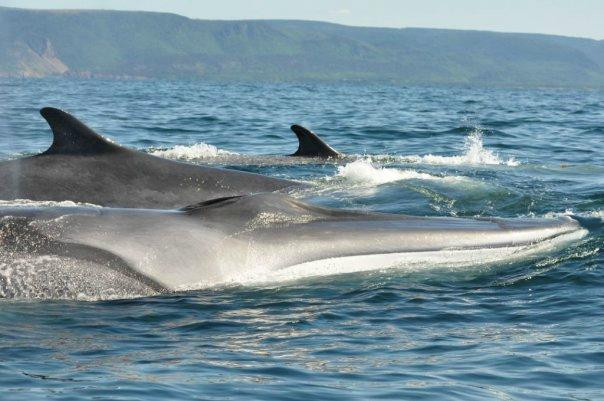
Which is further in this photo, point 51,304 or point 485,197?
point 485,197

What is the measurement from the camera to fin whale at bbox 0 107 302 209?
14.1 meters

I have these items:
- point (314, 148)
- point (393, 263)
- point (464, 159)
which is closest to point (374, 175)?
point (314, 148)

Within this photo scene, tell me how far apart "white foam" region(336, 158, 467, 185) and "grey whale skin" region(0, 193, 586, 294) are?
24.0 ft

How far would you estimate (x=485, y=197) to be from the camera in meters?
17.7

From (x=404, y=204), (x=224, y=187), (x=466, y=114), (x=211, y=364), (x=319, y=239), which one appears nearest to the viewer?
(x=211, y=364)

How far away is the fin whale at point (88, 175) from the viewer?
14.1 m

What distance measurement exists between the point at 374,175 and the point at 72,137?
663 cm

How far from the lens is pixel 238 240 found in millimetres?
10016

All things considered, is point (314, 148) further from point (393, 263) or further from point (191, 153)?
point (393, 263)

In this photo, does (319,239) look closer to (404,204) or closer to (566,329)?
(566,329)

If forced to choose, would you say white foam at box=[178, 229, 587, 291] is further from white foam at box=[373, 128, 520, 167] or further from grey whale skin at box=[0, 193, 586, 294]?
white foam at box=[373, 128, 520, 167]

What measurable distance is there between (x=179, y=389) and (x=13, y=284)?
2.30 meters

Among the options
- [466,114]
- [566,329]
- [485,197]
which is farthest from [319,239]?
[466,114]

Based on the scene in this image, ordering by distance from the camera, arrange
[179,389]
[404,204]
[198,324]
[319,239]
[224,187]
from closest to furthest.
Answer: [179,389] < [198,324] < [319,239] < [224,187] < [404,204]
